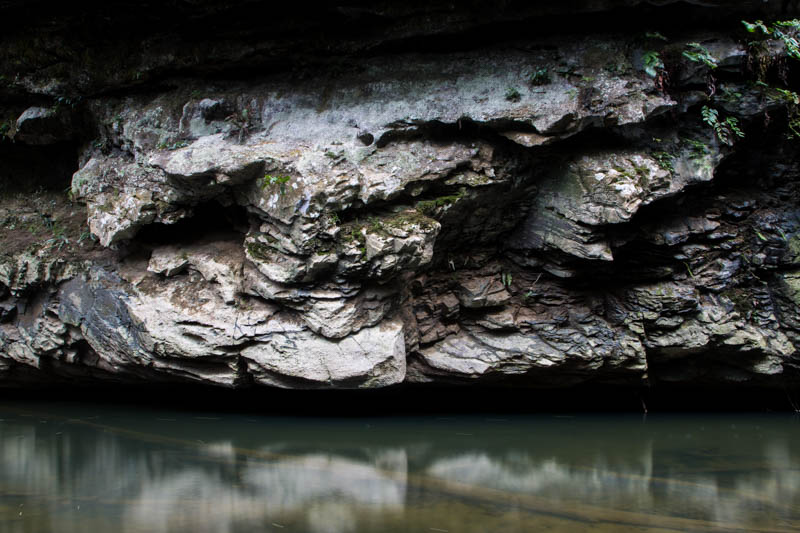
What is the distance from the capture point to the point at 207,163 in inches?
214

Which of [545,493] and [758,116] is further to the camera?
[758,116]

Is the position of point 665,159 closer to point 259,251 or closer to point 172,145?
point 259,251

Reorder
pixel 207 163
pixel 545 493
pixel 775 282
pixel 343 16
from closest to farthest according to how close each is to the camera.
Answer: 1. pixel 545 493
2. pixel 207 163
3. pixel 343 16
4. pixel 775 282

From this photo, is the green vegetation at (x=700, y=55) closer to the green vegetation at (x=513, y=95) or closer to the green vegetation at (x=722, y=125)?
the green vegetation at (x=722, y=125)

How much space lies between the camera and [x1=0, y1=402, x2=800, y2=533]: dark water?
3.45 meters

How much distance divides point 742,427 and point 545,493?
304 centimetres

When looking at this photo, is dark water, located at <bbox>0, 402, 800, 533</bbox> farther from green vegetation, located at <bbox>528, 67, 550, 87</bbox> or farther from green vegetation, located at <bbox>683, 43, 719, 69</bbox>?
green vegetation, located at <bbox>683, 43, 719, 69</bbox>

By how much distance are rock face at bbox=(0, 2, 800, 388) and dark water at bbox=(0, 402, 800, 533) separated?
0.54 m

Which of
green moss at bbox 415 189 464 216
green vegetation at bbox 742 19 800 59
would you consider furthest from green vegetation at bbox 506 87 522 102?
green vegetation at bbox 742 19 800 59

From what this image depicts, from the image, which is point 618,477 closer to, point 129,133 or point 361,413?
point 361,413

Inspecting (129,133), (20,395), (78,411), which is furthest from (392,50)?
(20,395)

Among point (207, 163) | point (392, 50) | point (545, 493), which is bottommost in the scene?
point (545, 493)

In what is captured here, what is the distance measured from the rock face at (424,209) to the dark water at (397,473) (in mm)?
543

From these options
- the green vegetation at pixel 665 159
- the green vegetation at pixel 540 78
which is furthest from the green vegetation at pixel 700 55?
the green vegetation at pixel 540 78
